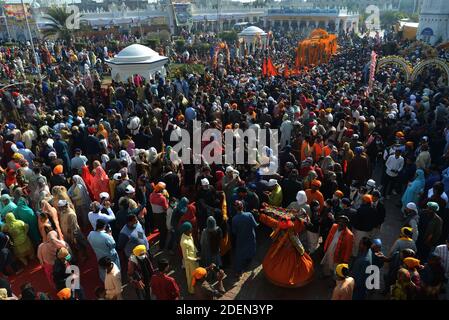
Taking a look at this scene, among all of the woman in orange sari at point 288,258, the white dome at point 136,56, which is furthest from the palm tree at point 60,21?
the woman in orange sari at point 288,258

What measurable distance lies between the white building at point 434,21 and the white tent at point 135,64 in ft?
80.3

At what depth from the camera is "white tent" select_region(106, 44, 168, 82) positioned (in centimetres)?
1515

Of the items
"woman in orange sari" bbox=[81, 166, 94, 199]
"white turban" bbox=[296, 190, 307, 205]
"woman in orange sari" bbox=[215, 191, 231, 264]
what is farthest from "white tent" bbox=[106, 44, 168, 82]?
"white turban" bbox=[296, 190, 307, 205]

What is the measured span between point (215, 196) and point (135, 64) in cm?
1070

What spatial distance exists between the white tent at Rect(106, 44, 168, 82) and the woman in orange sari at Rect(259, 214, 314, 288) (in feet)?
37.9

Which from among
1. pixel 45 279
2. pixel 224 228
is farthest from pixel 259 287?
pixel 45 279

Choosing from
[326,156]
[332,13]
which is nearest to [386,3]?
[332,13]

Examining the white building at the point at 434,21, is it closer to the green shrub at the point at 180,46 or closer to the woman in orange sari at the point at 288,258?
the green shrub at the point at 180,46

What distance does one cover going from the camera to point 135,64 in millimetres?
15109

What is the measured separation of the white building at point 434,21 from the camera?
1165 inches

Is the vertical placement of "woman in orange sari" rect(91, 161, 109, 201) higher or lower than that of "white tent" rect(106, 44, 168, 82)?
lower

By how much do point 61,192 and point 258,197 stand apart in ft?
10.2

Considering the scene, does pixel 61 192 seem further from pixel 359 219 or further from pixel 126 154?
pixel 359 219

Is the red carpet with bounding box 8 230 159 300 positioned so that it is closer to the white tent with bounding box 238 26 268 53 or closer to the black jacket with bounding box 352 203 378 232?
the black jacket with bounding box 352 203 378 232
